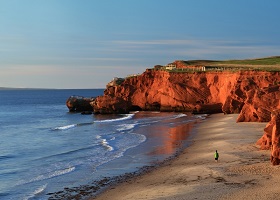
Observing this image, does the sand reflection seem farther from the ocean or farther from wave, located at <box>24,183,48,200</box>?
wave, located at <box>24,183,48,200</box>

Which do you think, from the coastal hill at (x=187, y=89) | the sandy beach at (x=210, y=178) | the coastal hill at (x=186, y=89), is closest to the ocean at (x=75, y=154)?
the sandy beach at (x=210, y=178)

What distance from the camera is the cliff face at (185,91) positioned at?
71.3 metres

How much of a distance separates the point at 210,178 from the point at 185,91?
61.7 m

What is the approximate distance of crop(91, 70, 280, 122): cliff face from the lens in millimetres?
71312

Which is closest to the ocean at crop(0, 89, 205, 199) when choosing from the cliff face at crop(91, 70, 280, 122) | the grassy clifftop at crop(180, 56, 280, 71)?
the cliff face at crop(91, 70, 280, 122)

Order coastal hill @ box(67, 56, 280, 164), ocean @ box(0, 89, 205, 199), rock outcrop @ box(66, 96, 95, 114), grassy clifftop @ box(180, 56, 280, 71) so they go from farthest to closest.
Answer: rock outcrop @ box(66, 96, 95, 114) → grassy clifftop @ box(180, 56, 280, 71) → coastal hill @ box(67, 56, 280, 164) → ocean @ box(0, 89, 205, 199)

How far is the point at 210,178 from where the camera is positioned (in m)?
25.5

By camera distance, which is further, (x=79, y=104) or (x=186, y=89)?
(x=79, y=104)

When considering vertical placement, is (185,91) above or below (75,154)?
above

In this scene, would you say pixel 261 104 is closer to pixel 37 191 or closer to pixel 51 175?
pixel 51 175

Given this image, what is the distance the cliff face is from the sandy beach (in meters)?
33.4

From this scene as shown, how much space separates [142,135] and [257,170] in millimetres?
27109

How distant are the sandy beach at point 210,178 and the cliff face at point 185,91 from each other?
Result: 1313 inches

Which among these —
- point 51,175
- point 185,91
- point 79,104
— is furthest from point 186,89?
point 51,175
